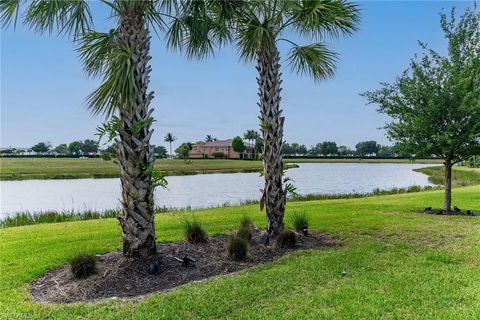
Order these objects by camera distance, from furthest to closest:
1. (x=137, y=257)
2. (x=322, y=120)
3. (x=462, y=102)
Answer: (x=322, y=120)
(x=462, y=102)
(x=137, y=257)

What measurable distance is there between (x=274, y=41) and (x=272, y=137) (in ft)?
5.97

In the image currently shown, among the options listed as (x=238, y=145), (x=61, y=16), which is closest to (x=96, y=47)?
(x=61, y=16)

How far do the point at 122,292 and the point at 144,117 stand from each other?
239cm

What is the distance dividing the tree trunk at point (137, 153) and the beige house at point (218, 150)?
80561mm

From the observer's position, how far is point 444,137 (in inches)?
407

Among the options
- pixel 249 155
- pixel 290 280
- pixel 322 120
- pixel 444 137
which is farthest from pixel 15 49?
pixel 249 155

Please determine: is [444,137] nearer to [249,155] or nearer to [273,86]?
[273,86]

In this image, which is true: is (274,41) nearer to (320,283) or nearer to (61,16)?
(61,16)

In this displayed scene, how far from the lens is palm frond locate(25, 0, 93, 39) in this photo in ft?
15.7

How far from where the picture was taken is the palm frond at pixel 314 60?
754cm

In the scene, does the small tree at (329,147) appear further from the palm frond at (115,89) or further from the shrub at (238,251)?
the palm frond at (115,89)

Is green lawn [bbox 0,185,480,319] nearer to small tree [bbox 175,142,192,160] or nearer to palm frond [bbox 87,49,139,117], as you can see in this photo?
small tree [bbox 175,142,192,160]

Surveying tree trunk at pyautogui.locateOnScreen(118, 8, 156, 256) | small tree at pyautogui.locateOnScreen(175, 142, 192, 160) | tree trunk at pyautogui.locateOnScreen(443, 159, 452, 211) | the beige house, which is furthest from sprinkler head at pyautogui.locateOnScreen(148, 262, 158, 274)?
the beige house

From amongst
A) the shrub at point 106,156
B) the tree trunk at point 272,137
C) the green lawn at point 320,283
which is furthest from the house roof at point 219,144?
the shrub at point 106,156
